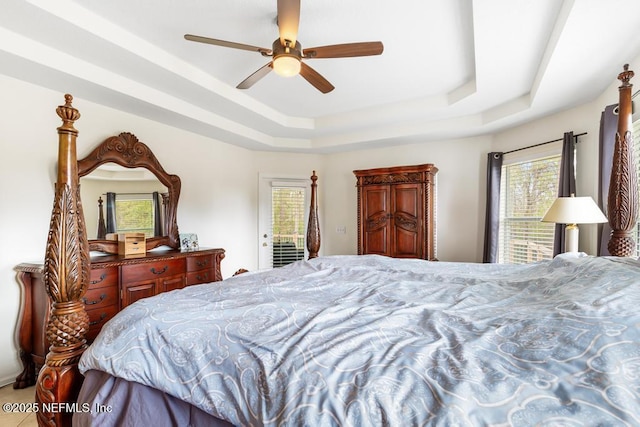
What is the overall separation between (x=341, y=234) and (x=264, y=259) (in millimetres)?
1350

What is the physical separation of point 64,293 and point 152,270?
1.86 meters

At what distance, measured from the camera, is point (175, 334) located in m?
1.01

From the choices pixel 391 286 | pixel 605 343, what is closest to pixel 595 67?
pixel 391 286

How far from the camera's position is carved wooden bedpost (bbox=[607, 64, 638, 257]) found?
162 centimetres

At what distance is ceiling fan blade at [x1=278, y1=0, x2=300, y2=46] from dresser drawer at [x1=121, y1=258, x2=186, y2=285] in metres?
2.30

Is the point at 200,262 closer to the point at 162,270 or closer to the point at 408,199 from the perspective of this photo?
the point at 162,270

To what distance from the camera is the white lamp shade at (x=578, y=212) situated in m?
2.38

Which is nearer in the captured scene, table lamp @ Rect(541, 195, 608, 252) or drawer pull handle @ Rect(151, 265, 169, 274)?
table lamp @ Rect(541, 195, 608, 252)

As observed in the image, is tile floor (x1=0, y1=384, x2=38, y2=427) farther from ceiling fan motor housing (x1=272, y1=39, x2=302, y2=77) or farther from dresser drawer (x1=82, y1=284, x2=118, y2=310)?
ceiling fan motor housing (x1=272, y1=39, x2=302, y2=77)

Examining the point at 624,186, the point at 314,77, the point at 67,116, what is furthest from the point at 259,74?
the point at 624,186

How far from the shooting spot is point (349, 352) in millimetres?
851

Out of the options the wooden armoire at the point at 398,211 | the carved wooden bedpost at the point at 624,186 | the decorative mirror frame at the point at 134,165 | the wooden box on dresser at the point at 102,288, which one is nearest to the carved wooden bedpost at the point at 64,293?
the wooden box on dresser at the point at 102,288

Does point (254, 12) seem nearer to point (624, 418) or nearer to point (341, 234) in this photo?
point (624, 418)

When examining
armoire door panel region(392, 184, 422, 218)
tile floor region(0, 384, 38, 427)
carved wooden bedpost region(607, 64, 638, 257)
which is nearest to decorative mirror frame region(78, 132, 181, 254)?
tile floor region(0, 384, 38, 427)
